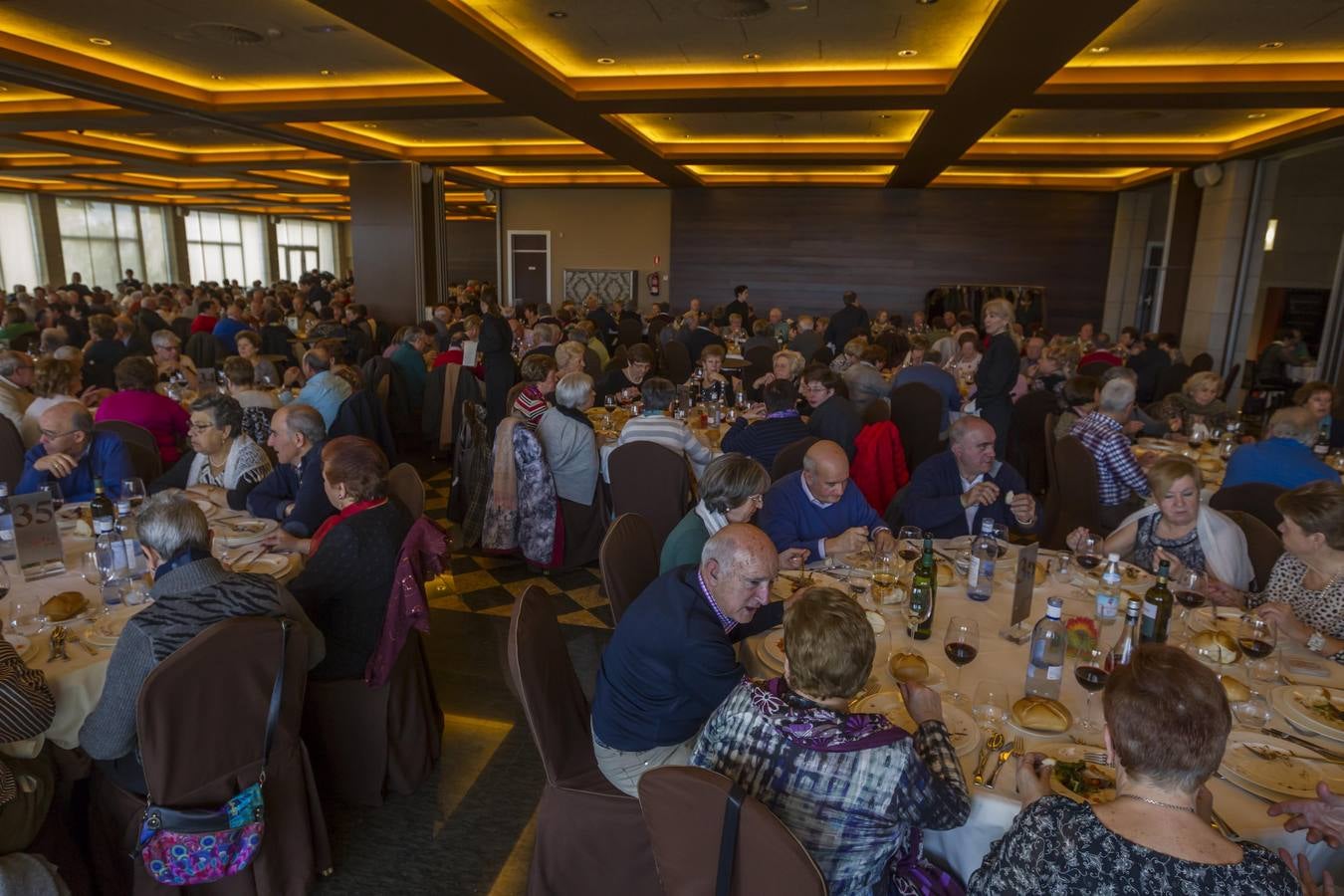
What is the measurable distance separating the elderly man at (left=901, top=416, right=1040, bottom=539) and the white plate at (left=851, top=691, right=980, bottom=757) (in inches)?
63.1

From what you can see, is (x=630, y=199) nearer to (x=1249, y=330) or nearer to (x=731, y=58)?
(x=731, y=58)

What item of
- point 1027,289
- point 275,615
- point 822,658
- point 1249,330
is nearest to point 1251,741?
point 822,658

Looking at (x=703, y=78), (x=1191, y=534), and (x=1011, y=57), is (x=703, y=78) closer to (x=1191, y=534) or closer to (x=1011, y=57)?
(x=1011, y=57)

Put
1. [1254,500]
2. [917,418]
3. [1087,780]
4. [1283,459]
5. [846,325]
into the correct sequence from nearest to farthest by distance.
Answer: [1087,780]
[1254,500]
[1283,459]
[917,418]
[846,325]

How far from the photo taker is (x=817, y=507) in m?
3.46

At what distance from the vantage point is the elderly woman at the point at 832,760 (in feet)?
5.25

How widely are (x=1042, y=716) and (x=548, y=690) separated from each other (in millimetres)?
1316

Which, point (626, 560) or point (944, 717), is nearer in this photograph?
point (944, 717)

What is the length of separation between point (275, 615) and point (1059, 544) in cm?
437

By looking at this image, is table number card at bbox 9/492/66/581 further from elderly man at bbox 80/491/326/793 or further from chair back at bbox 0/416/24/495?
chair back at bbox 0/416/24/495

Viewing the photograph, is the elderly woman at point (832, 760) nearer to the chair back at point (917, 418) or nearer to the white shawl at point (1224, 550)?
the white shawl at point (1224, 550)

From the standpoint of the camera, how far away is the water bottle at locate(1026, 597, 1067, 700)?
223 centimetres

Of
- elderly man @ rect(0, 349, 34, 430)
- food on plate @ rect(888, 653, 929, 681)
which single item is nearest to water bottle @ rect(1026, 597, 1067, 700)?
food on plate @ rect(888, 653, 929, 681)

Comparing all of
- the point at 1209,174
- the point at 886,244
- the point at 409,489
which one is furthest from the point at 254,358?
the point at 886,244
